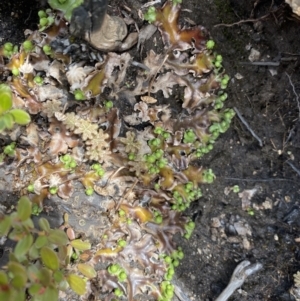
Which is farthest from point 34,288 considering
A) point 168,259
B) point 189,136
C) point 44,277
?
point 189,136

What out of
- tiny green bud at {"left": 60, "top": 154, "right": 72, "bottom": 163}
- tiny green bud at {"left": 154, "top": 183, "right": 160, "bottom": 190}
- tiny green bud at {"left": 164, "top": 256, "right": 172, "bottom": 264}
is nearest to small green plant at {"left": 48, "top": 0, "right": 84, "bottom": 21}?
tiny green bud at {"left": 60, "top": 154, "right": 72, "bottom": 163}

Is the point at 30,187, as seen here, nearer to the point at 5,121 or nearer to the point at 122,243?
the point at 122,243

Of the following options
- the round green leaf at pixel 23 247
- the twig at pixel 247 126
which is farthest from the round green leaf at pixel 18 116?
the twig at pixel 247 126

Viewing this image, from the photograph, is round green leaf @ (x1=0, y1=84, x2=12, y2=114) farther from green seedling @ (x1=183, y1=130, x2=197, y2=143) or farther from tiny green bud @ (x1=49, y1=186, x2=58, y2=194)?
green seedling @ (x1=183, y1=130, x2=197, y2=143)

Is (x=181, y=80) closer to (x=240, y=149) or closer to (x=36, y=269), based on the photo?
(x=240, y=149)

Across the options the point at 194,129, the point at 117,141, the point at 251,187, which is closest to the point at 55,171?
the point at 117,141
